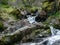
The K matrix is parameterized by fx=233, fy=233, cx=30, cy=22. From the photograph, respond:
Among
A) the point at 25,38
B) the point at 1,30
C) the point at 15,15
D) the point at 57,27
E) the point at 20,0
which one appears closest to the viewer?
the point at 25,38

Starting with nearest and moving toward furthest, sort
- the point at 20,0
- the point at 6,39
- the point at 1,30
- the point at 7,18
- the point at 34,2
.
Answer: the point at 6,39
the point at 1,30
the point at 7,18
the point at 34,2
the point at 20,0

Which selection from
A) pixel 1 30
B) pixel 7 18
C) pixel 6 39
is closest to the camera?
pixel 6 39

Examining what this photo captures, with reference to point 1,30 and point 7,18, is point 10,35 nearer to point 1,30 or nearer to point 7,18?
point 1,30

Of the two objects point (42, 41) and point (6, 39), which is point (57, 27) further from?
point (6, 39)

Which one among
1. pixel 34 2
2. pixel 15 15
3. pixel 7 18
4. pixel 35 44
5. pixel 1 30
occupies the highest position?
pixel 34 2

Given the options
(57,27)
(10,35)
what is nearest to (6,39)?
(10,35)

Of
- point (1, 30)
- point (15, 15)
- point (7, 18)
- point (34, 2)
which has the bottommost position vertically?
point (1, 30)

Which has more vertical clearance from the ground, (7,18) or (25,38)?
(7,18)

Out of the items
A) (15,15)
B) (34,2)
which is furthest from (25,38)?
(34,2)

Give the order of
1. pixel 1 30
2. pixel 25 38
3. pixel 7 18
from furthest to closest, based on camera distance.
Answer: pixel 7 18 → pixel 1 30 → pixel 25 38

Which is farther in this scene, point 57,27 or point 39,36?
point 57,27
